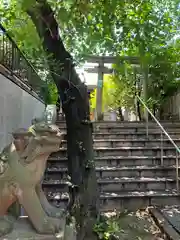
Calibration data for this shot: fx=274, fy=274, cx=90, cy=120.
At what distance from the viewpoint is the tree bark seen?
3135 mm

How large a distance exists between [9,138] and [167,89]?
7.98 m

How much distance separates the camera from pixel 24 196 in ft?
5.94

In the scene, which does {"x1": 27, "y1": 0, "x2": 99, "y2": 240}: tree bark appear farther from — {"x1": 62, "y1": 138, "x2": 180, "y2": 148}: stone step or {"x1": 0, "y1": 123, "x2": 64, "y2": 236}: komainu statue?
{"x1": 62, "y1": 138, "x2": 180, "y2": 148}: stone step

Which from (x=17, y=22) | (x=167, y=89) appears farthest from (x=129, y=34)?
(x=167, y=89)

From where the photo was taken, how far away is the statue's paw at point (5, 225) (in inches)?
69.7

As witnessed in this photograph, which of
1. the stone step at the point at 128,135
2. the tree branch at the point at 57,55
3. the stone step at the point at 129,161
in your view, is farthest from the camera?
the stone step at the point at 128,135

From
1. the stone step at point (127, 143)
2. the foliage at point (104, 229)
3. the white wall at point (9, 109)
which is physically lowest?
the foliage at point (104, 229)

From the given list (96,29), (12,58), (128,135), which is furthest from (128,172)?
(96,29)

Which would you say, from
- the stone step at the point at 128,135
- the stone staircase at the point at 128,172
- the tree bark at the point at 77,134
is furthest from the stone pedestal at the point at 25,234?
the stone step at the point at 128,135

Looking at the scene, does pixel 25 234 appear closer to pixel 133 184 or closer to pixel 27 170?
pixel 27 170

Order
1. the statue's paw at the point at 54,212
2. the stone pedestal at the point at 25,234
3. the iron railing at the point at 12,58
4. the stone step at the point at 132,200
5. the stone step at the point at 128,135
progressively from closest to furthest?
the stone pedestal at the point at 25,234
the statue's paw at the point at 54,212
the iron railing at the point at 12,58
the stone step at the point at 132,200
the stone step at the point at 128,135

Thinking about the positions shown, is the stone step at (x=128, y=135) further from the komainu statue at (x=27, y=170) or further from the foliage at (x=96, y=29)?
the komainu statue at (x=27, y=170)

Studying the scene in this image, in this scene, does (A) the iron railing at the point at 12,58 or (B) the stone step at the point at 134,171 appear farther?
(B) the stone step at the point at 134,171

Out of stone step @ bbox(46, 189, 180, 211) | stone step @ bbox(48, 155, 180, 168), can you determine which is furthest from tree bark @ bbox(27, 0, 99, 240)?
stone step @ bbox(48, 155, 180, 168)
